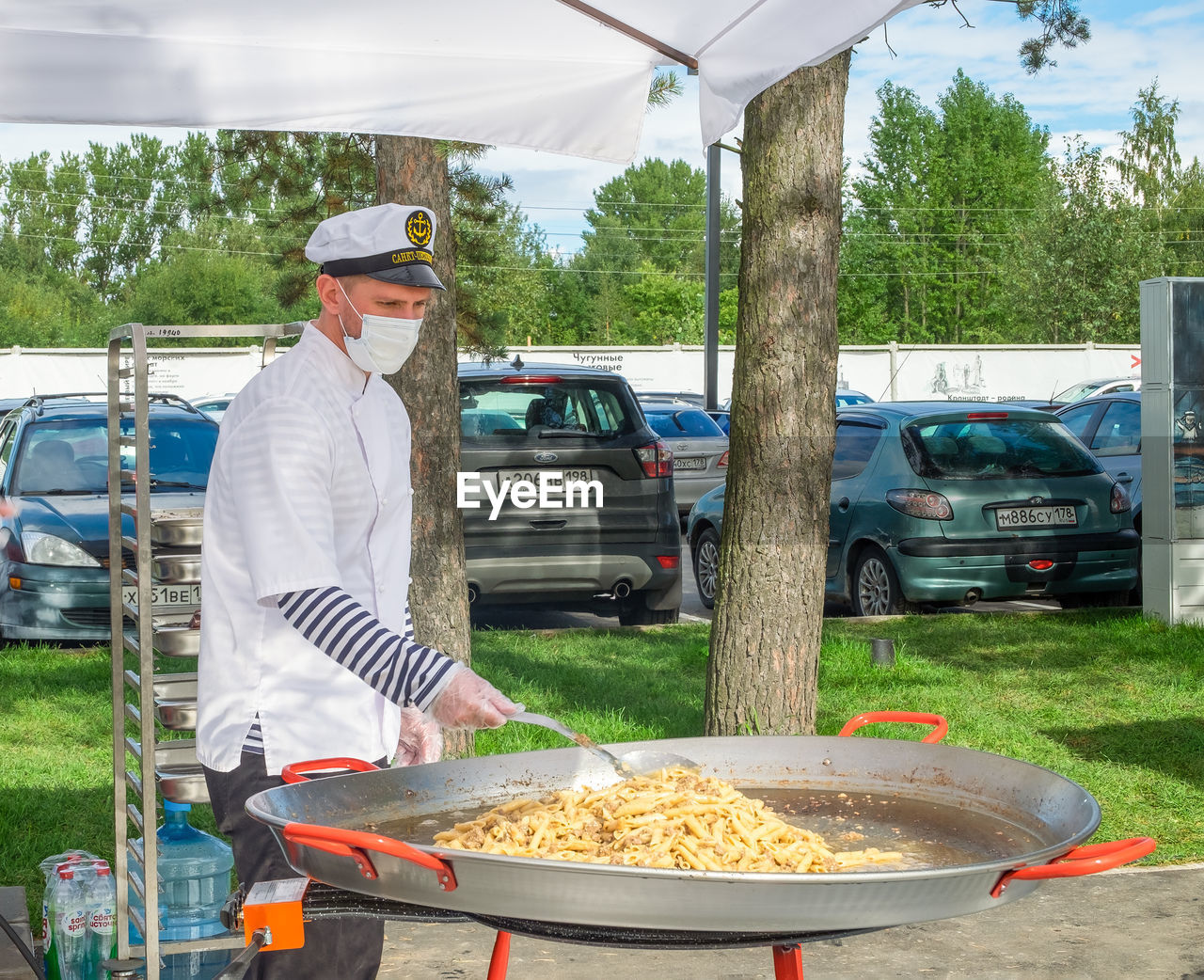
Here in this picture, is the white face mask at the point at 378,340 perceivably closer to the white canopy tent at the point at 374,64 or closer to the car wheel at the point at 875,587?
the white canopy tent at the point at 374,64

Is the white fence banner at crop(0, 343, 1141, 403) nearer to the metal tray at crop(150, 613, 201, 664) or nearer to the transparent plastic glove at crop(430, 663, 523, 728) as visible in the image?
the metal tray at crop(150, 613, 201, 664)

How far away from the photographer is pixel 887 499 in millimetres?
10102

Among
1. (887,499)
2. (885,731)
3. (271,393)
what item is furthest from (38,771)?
(887,499)

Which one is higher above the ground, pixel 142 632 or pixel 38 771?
pixel 142 632

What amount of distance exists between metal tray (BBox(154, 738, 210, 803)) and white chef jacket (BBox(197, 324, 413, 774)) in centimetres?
75

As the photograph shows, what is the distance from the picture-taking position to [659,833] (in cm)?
220

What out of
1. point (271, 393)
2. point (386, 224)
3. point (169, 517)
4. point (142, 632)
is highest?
point (386, 224)

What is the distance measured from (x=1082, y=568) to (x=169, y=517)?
7954 millimetres

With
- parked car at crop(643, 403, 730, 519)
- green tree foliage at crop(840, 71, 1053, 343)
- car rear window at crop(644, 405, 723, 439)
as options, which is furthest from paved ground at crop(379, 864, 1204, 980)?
green tree foliage at crop(840, 71, 1053, 343)

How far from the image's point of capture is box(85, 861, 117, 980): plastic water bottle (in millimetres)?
3965

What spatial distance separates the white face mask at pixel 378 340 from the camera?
271 cm

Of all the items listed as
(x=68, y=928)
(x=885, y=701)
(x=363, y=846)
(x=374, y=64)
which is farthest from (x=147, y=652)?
(x=885, y=701)

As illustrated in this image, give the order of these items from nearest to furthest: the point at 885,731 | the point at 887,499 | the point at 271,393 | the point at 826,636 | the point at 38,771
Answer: the point at 271,393
the point at 38,771
the point at 885,731
the point at 826,636
the point at 887,499

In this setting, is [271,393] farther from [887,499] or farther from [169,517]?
[887,499]
